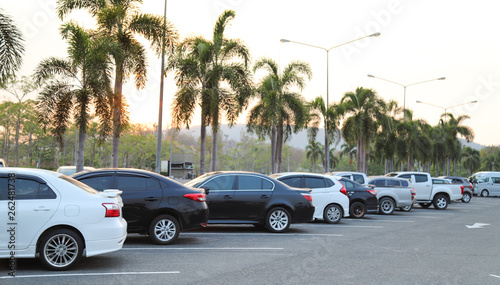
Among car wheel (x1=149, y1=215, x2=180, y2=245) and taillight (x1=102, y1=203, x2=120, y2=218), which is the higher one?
taillight (x1=102, y1=203, x2=120, y2=218)

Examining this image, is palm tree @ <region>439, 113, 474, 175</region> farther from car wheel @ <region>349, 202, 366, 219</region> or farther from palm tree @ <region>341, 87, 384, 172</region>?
car wheel @ <region>349, 202, 366, 219</region>

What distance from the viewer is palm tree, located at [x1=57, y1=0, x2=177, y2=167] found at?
842 inches

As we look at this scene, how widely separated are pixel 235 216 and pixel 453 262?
5.32 m

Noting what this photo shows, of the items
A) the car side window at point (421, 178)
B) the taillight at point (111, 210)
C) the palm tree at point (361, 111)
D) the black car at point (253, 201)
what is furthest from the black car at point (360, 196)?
the palm tree at point (361, 111)

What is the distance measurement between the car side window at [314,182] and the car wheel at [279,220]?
2.96 meters

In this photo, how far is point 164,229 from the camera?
10570 mm

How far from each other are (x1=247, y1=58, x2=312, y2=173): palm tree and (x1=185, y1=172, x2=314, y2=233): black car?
2034 cm

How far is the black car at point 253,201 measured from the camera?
12.5 meters

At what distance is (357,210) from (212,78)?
11.9 meters

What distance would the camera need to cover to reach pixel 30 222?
290 inches

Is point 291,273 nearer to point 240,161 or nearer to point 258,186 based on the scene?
point 258,186

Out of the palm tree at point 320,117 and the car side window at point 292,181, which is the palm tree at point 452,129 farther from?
the car side window at point 292,181

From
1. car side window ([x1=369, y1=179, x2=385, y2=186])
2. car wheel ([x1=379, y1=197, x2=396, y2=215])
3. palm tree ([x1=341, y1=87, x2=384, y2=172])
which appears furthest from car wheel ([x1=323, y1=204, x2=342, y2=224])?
palm tree ([x1=341, y1=87, x2=384, y2=172])

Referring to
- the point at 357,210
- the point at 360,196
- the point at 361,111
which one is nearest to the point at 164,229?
the point at 360,196
